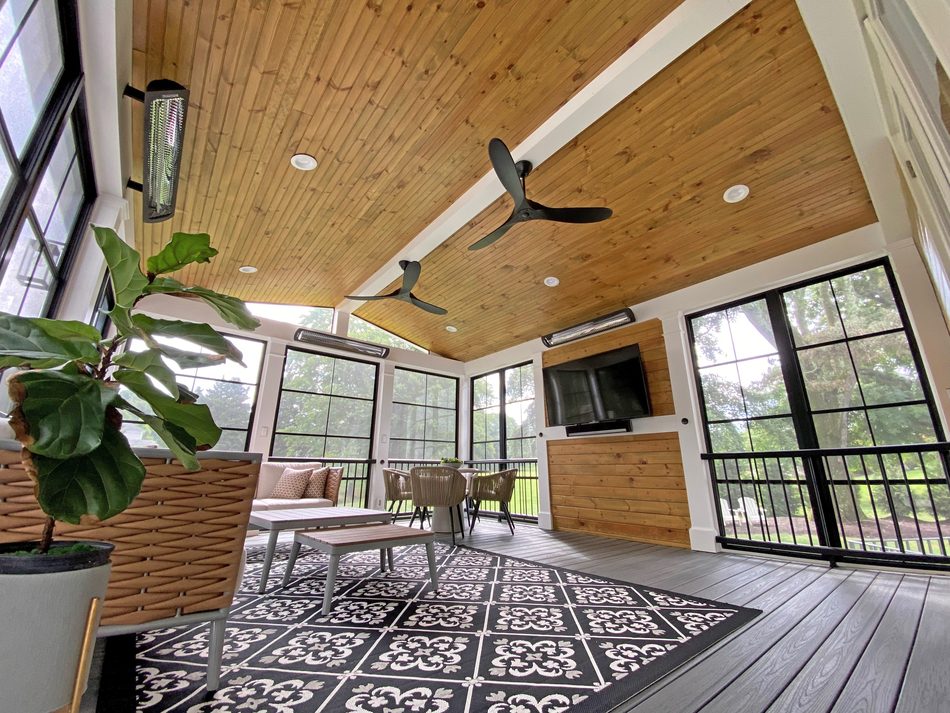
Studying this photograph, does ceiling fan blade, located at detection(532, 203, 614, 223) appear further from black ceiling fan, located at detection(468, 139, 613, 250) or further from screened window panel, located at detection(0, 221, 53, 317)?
screened window panel, located at detection(0, 221, 53, 317)

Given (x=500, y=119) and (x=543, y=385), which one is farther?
(x=543, y=385)

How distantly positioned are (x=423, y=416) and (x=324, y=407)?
1867mm

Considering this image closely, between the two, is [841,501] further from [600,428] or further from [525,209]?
[525,209]

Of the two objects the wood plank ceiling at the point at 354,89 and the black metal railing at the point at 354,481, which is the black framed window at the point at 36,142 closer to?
the wood plank ceiling at the point at 354,89

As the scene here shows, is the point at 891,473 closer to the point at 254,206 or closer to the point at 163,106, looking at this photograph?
the point at 163,106

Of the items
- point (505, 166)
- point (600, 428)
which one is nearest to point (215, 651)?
point (505, 166)

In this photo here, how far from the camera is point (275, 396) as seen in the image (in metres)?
5.75

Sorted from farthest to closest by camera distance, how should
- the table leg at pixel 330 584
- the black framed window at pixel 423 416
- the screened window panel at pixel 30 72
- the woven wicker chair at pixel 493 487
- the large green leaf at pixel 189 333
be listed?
the black framed window at pixel 423 416
the woven wicker chair at pixel 493 487
the table leg at pixel 330 584
the screened window panel at pixel 30 72
the large green leaf at pixel 189 333

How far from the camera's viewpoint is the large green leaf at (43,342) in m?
0.76

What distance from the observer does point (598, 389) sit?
525 centimetres

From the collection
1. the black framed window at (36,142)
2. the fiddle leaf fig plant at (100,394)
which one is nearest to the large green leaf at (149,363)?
the fiddle leaf fig plant at (100,394)

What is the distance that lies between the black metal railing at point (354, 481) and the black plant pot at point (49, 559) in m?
5.50

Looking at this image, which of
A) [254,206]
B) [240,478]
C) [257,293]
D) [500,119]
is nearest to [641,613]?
[240,478]

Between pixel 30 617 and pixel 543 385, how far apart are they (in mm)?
5813
